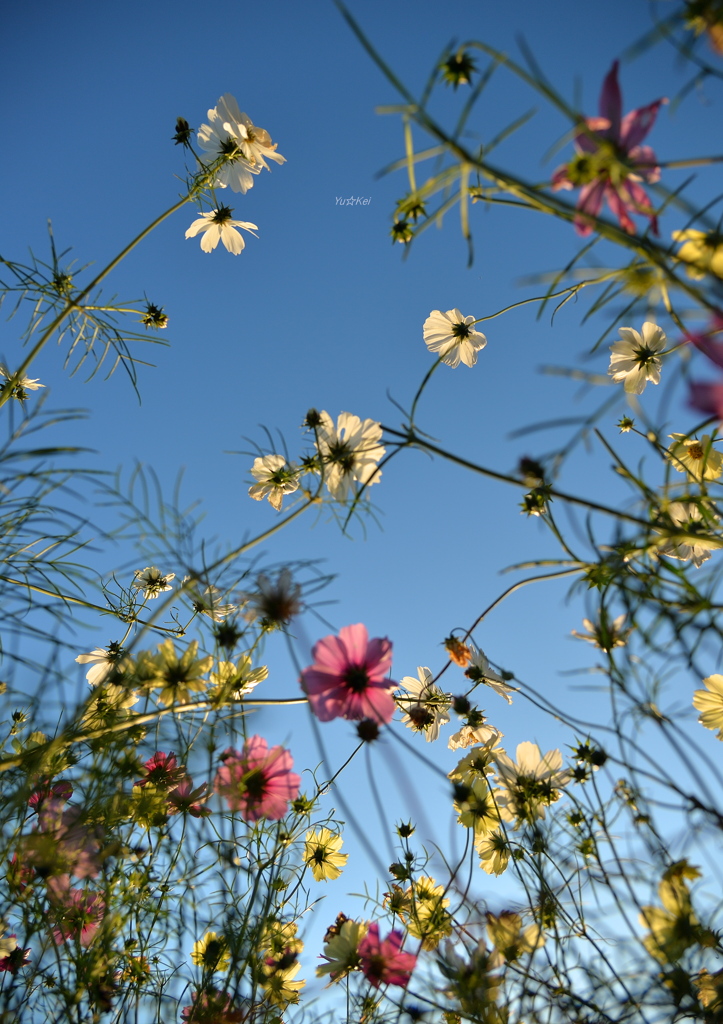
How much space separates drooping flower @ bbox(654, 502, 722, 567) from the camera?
0.56 meters

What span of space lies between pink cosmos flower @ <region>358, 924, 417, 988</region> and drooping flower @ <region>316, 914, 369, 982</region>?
0.05m

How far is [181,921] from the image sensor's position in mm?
625

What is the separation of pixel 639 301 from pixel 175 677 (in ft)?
2.18

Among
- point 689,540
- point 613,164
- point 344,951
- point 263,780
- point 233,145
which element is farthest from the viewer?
point 233,145

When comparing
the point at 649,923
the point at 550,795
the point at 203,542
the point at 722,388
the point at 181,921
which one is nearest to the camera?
the point at 722,388

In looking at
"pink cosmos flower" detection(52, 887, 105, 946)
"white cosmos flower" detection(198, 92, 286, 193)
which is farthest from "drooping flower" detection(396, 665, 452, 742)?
"white cosmos flower" detection(198, 92, 286, 193)

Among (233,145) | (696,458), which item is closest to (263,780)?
(696,458)

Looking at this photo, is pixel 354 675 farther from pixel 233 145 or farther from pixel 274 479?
pixel 233 145

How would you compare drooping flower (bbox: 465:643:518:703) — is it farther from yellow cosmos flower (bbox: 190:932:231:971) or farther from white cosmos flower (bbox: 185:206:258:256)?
white cosmos flower (bbox: 185:206:258:256)

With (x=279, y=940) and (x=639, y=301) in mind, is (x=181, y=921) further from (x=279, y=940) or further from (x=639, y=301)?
(x=639, y=301)

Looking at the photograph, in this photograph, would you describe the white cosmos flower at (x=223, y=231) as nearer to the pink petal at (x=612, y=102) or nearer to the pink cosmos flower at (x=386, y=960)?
the pink petal at (x=612, y=102)

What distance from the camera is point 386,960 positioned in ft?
2.20

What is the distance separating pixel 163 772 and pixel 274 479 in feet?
1.65

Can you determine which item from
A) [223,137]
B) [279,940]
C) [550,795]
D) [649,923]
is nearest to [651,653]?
[649,923]
